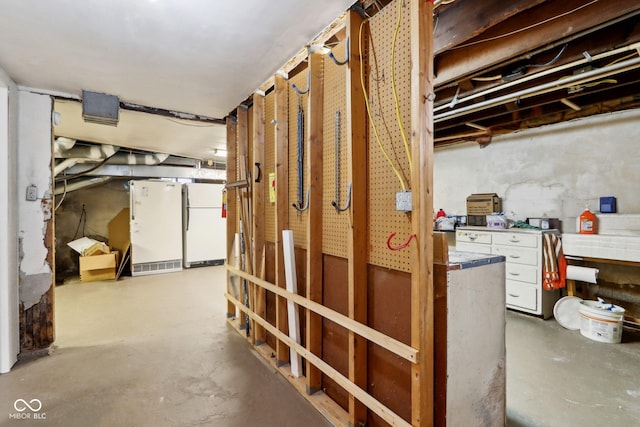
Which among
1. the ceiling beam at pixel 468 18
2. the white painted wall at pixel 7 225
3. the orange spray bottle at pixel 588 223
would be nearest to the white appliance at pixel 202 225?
the white painted wall at pixel 7 225

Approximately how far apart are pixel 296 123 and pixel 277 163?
0.36m

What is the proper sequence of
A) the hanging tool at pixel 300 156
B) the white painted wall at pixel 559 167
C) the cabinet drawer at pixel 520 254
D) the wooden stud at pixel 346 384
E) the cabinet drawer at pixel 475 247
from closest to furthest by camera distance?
the wooden stud at pixel 346 384 < the hanging tool at pixel 300 156 < the white painted wall at pixel 559 167 < the cabinet drawer at pixel 520 254 < the cabinet drawer at pixel 475 247

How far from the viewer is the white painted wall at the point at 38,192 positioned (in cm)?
262

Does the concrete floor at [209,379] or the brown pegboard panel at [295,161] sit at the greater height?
the brown pegboard panel at [295,161]

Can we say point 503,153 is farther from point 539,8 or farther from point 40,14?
point 40,14

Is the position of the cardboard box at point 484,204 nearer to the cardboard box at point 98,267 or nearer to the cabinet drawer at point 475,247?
the cabinet drawer at point 475,247

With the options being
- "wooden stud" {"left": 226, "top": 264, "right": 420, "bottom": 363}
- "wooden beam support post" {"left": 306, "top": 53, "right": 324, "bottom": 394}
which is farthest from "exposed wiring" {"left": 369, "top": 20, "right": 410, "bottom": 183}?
"wooden stud" {"left": 226, "top": 264, "right": 420, "bottom": 363}

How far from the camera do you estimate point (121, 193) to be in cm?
636

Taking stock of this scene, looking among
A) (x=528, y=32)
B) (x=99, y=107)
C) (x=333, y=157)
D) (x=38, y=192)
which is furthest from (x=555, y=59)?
(x=38, y=192)

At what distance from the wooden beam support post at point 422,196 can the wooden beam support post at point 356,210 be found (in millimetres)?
381

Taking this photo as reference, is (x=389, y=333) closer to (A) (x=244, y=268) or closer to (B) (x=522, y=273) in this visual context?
(A) (x=244, y=268)

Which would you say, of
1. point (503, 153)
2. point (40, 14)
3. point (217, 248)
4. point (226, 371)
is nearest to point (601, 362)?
point (503, 153)

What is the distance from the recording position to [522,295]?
11.4 feet

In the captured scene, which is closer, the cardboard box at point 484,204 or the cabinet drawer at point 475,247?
the cabinet drawer at point 475,247
